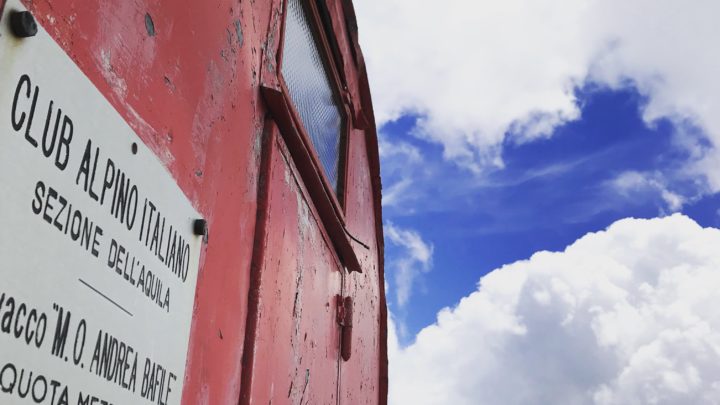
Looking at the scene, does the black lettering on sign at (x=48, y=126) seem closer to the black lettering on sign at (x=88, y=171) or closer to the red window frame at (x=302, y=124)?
the black lettering on sign at (x=88, y=171)

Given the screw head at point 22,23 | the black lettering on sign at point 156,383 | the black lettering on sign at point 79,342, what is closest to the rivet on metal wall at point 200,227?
the black lettering on sign at point 156,383

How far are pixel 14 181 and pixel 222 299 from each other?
81cm

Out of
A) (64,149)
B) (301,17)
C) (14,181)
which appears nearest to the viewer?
(14,181)

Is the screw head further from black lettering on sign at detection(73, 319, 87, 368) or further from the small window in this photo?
the small window

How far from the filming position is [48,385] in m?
0.85

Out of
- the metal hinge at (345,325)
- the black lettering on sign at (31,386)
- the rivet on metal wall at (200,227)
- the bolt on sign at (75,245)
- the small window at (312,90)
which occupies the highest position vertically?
the small window at (312,90)

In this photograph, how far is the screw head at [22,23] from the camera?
2.66 feet

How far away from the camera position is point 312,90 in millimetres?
2793

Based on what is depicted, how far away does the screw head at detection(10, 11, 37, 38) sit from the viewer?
2.66 feet

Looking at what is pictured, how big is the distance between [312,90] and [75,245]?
198 cm

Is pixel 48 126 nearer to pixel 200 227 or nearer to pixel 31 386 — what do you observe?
pixel 31 386

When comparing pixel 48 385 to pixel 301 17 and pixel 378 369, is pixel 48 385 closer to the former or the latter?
pixel 301 17

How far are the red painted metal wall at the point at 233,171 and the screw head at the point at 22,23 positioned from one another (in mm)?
72

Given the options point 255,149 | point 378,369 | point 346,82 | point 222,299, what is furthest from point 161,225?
point 378,369
